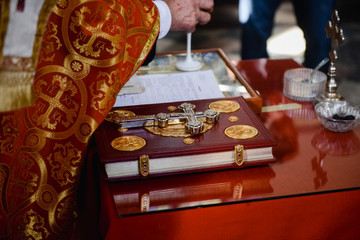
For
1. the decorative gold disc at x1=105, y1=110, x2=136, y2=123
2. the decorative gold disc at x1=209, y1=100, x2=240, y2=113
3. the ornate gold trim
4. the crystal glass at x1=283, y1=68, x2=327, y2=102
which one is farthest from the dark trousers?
the ornate gold trim

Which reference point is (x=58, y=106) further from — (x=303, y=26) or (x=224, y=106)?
(x=303, y=26)

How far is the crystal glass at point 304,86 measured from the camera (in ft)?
3.41

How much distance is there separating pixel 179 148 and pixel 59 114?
20 cm

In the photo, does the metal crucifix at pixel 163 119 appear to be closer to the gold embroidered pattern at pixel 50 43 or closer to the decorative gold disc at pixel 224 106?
the decorative gold disc at pixel 224 106

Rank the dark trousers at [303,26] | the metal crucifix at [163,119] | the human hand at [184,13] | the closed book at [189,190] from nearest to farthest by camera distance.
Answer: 1. the closed book at [189,190]
2. the metal crucifix at [163,119]
3. the human hand at [184,13]
4. the dark trousers at [303,26]

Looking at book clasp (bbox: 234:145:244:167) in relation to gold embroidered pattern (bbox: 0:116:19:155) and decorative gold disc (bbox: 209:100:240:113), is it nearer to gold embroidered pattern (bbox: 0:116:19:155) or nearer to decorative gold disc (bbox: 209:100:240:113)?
decorative gold disc (bbox: 209:100:240:113)

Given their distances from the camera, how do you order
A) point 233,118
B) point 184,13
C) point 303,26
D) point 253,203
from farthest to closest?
1. point 303,26
2. point 184,13
3. point 233,118
4. point 253,203

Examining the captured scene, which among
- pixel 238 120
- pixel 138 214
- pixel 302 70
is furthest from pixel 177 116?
pixel 302 70

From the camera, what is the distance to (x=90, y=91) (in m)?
0.76

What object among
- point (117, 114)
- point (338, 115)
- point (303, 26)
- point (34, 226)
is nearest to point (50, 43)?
point (117, 114)

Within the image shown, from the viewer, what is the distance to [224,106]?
88cm

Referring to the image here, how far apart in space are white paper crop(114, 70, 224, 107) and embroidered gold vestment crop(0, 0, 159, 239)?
0.68 feet

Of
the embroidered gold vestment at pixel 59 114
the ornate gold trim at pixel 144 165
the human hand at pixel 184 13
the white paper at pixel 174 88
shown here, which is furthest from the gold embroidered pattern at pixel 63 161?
the human hand at pixel 184 13

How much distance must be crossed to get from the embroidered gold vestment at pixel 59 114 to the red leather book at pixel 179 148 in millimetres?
58
